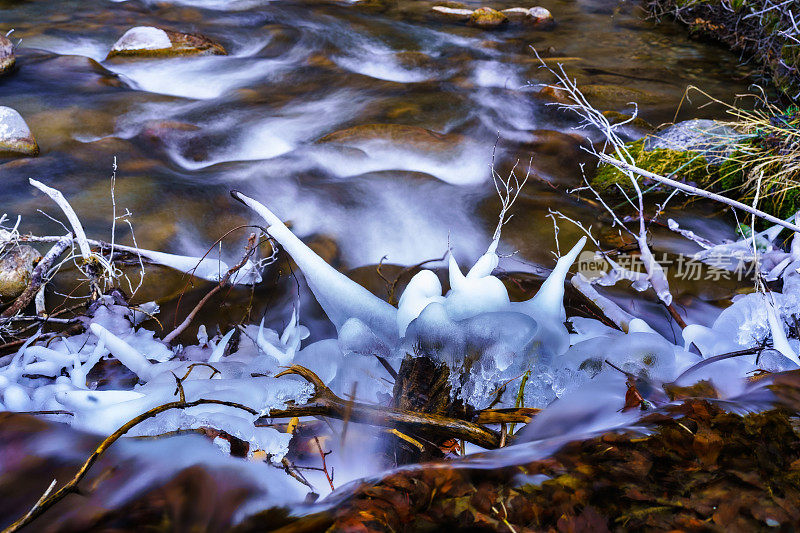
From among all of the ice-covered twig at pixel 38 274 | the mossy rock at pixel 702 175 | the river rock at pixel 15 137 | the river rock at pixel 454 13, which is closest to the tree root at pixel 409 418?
the ice-covered twig at pixel 38 274

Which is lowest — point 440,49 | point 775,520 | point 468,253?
point 468,253

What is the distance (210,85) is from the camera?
5.77 metres

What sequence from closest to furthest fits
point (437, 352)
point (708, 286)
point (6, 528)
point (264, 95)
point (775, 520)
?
point (775, 520), point (6, 528), point (437, 352), point (708, 286), point (264, 95)

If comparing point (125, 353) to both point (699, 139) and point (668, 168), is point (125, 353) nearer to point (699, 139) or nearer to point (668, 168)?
point (668, 168)

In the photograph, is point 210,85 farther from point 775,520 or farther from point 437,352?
point 775,520

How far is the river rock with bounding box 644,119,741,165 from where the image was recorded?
3.59 metres

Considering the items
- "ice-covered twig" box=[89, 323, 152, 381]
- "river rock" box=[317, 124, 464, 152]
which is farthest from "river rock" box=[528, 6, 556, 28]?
"ice-covered twig" box=[89, 323, 152, 381]

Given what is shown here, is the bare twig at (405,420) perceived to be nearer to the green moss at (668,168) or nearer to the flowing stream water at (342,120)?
the flowing stream water at (342,120)

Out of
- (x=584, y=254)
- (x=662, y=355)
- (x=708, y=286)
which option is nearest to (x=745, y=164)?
(x=708, y=286)

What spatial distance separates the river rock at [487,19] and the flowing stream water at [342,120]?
198 mm

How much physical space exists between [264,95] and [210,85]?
64cm

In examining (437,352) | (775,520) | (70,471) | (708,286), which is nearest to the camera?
(775,520)

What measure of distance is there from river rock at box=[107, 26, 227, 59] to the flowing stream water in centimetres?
18

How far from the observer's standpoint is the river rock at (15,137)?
13.3ft
